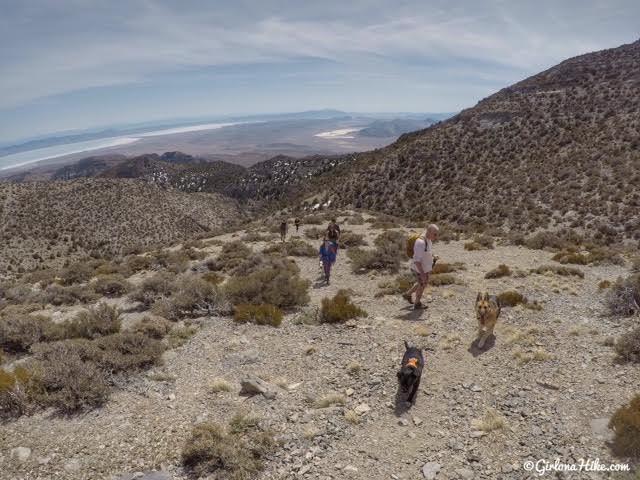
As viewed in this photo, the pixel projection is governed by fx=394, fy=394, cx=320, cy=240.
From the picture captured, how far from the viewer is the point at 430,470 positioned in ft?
15.3

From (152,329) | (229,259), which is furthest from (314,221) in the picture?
(152,329)

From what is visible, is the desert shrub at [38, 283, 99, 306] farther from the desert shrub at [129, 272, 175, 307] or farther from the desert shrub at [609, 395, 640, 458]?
the desert shrub at [609, 395, 640, 458]

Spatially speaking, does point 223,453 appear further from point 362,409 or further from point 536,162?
point 536,162

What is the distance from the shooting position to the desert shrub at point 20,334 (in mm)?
8266

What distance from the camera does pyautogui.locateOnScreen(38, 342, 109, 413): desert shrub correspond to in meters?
5.76

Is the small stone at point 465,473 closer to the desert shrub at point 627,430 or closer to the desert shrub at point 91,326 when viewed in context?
the desert shrub at point 627,430

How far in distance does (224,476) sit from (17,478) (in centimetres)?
238

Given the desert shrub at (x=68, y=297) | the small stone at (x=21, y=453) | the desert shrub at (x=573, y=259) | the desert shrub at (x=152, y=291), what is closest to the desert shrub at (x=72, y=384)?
the small stone at (x=21, y=453)

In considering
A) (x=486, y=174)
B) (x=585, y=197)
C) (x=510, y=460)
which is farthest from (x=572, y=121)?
(x=510, y=460)

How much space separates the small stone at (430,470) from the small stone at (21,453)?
4848 mm

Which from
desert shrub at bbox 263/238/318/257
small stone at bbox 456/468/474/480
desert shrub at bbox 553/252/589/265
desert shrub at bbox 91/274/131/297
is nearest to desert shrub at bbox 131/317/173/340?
desert shrub at bbox 91/274/131/297

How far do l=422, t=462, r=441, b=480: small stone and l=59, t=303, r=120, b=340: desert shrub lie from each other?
712cm

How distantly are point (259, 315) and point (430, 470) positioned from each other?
5596mm

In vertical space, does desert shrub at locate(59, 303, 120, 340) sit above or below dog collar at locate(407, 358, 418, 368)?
above
